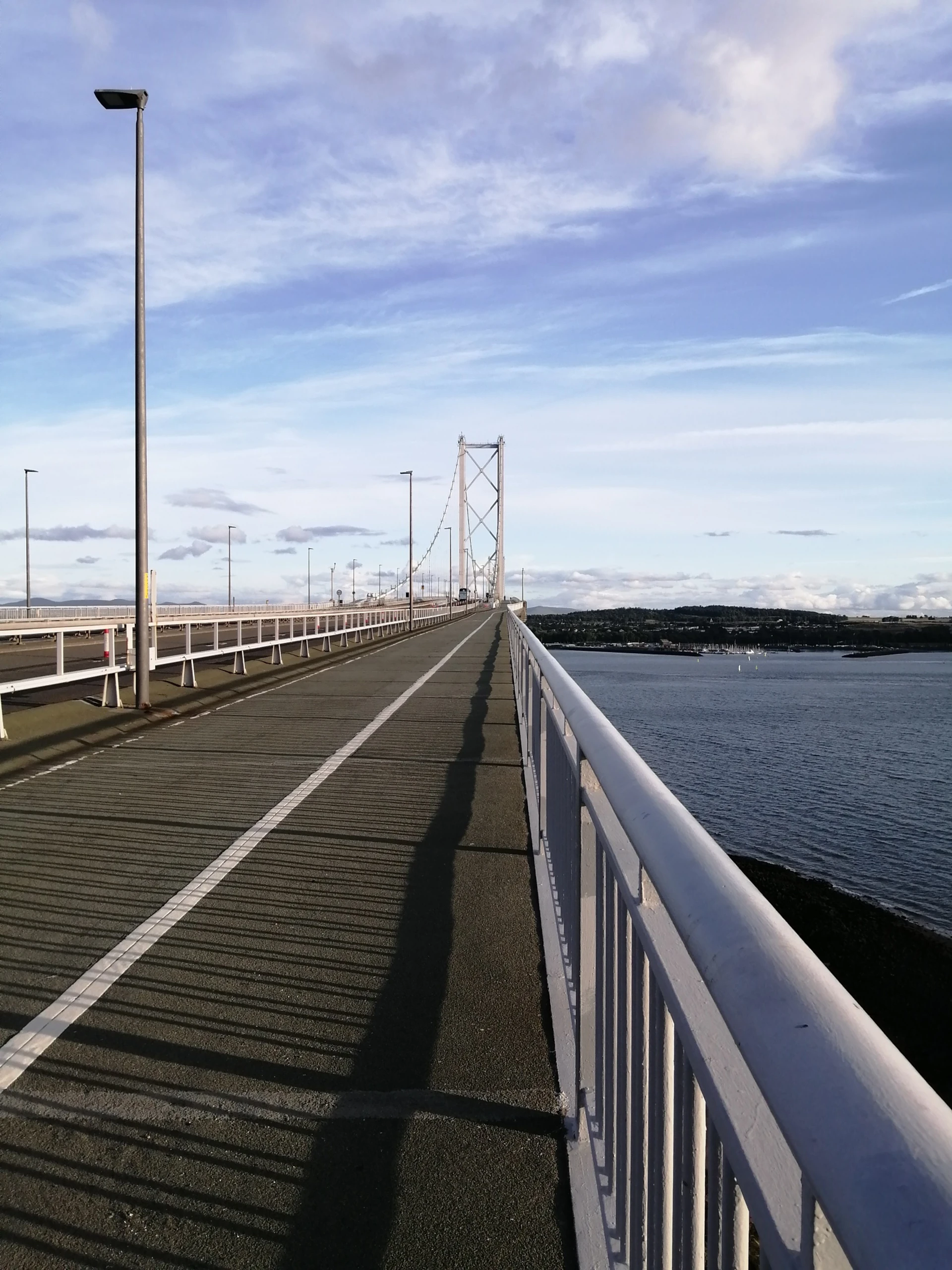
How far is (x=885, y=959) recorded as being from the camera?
15117 millimetres

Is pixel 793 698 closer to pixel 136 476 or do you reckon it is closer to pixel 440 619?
pixel 440 619

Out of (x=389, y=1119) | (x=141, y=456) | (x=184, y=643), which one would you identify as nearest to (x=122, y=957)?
(x=389, y=1119)

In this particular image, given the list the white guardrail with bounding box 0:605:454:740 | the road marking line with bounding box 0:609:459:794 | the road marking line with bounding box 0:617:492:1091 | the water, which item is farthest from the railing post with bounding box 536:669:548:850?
the water

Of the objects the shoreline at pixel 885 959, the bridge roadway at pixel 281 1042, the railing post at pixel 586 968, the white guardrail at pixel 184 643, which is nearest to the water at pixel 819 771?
the shoreline at pixel 885 959

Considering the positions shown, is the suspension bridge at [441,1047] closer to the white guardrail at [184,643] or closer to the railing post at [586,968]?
the railing post at [586,968]

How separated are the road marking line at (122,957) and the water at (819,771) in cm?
1494

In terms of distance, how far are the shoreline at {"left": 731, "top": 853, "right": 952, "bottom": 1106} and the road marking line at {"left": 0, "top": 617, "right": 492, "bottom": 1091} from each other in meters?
6.53

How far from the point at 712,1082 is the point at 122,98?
16592 mm

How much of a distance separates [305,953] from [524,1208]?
2.25 meters

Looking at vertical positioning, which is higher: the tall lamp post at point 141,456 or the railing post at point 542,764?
the tall lamp post at point 141,456

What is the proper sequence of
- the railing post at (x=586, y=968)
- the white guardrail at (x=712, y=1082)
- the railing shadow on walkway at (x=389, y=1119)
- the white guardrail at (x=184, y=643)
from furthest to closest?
the white guardrail at (x=184, y=643)
the railing post at (x=586, y=968)
the railing shadow on walkway at (x=389, y=1119)
the white guardrail at (x=712, y=1082)

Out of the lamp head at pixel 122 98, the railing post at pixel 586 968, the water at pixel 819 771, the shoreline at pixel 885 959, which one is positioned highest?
the lamp head at pixel 122 98

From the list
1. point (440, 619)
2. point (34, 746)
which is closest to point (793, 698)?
point (440, 619)

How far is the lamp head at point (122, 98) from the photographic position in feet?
48.7
